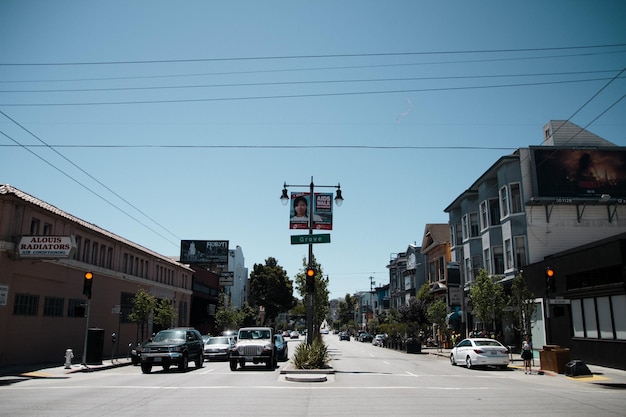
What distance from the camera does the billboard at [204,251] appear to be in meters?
72.1

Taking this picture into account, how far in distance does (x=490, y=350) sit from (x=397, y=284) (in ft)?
182

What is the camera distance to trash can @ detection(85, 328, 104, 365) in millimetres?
24595

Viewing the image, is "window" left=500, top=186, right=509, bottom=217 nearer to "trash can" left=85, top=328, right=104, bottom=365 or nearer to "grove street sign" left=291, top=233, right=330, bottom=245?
"grove street sign" left=291, top=233, right=330, bottom=245

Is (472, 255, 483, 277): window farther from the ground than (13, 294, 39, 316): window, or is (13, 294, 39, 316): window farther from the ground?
(472, 255, 483, 277): window

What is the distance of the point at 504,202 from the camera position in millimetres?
34000

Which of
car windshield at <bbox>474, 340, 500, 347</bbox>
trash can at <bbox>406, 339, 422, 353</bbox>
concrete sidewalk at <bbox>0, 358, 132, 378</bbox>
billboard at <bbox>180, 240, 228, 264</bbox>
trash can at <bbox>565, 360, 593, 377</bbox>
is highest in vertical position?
billboard at <bbox>180, 240, 228, 264</bbox>

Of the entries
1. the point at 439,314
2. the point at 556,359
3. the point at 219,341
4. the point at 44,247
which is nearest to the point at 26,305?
the point at 44,247

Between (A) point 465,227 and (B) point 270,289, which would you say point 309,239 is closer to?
(A) point 465,227

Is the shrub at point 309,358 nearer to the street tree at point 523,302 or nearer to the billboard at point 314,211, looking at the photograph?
the billboard at point 314,211

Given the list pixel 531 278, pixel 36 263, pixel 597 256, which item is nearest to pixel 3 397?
pixel 36 263

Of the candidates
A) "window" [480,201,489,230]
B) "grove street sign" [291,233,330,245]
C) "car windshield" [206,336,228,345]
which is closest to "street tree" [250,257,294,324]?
"window" [480,201,489,230]

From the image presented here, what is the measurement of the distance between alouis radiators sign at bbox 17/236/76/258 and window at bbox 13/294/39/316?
93.6 inches

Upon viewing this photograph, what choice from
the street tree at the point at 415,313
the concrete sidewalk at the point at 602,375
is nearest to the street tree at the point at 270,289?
the street tree at the point at 415,313

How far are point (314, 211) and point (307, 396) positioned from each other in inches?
414
